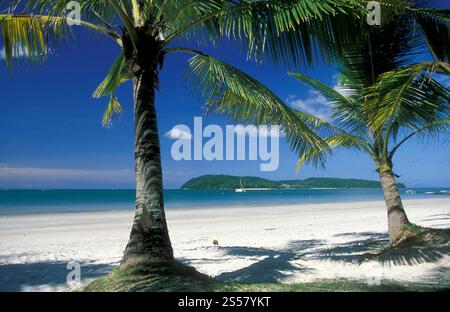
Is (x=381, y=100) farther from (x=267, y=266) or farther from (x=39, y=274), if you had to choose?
(x=39, y=274)

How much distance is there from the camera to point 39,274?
623cm

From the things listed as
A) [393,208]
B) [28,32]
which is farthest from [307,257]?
[28,32]

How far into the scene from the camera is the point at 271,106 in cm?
526

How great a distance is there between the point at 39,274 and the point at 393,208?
7.36 meters

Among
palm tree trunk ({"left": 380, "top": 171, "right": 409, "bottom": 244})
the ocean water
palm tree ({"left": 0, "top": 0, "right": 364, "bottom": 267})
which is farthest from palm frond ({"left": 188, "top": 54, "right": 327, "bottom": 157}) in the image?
the ocean water

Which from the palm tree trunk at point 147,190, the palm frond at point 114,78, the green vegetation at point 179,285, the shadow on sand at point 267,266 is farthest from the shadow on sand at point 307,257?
the palm frond at point 114,78

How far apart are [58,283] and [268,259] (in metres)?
3.92

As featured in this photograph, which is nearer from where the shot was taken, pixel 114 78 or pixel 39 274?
pixel 39 274

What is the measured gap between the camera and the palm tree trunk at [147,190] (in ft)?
13.8

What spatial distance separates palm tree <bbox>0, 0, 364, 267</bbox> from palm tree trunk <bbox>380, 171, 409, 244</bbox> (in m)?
3.18

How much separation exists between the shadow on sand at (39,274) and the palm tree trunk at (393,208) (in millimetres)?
6103

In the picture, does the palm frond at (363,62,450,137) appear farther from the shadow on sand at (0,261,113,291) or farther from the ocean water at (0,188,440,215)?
the ocean water at (0,188,440,215)

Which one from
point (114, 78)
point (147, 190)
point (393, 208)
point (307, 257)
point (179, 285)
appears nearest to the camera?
point (179, 285)
